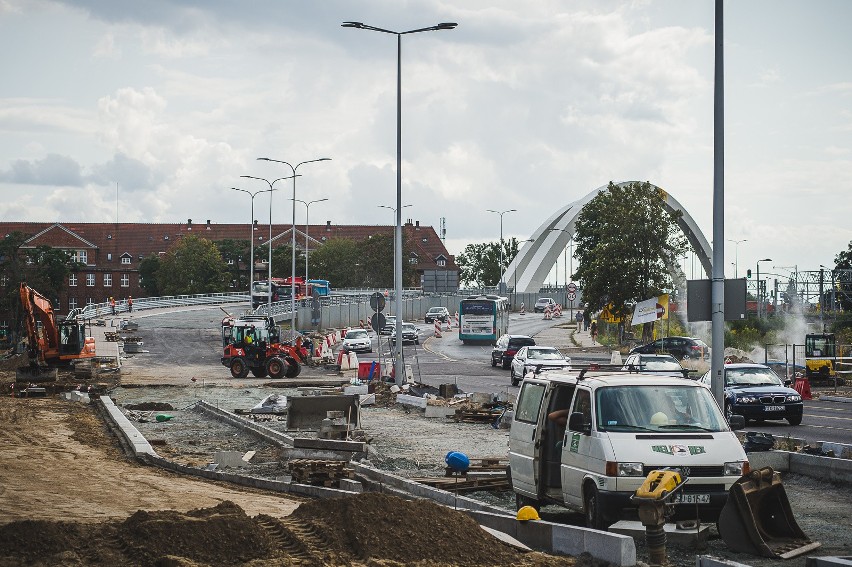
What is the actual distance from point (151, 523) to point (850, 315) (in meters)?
68.9

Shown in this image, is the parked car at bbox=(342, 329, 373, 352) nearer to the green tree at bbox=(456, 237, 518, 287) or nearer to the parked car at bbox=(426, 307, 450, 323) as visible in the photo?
the parked car at bbox=(426, 307, 450, 323)

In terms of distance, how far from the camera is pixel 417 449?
22672mm

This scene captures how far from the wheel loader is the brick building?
290 ft

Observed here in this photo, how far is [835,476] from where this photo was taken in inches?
642

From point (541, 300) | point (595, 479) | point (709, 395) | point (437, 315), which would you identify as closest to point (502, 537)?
point (595, 479)

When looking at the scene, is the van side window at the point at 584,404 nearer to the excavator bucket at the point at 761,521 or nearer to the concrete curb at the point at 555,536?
the concrete curb at the point at 555,536

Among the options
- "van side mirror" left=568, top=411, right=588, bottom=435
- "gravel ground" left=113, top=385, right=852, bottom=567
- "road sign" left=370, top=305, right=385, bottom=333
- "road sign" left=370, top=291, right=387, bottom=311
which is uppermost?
"road sign" left=370, top=291, right=387, bottom=311

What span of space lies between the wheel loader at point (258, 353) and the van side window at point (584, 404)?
35.9m

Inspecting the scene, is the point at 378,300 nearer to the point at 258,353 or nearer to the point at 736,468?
the point at 258,353

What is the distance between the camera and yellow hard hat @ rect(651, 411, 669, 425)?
41.3 ft

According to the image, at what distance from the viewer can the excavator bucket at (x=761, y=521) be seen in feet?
37.1

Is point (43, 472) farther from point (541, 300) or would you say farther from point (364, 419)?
point (541, 300)

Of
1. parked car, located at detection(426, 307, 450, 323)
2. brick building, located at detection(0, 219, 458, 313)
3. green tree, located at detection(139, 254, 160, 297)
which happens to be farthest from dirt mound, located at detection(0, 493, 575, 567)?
green tree, located at detection(139, 254, 160, 297)

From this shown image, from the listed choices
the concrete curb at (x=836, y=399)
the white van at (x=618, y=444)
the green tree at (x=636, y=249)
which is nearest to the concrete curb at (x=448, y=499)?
the white van at (x=618, y=444)
